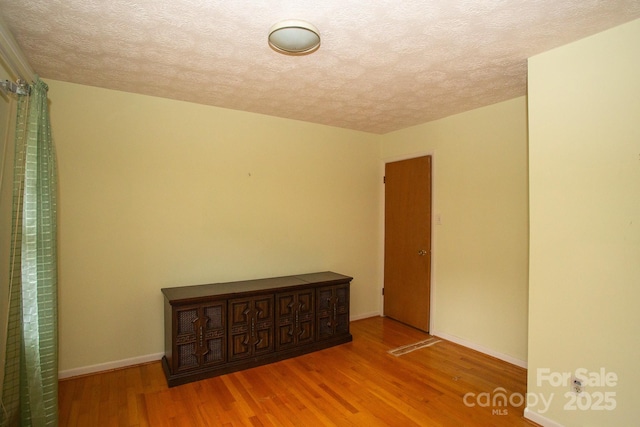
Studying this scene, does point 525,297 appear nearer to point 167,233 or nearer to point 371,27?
point 371,27

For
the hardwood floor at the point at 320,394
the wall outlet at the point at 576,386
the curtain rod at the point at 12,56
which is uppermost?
the curtain rod at the point at 12,56

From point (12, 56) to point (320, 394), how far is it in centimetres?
311

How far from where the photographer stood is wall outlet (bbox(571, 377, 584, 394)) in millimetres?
2052

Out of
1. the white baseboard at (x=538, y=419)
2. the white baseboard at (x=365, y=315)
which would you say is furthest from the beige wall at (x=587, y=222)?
the white baseboard at (x=365, y=315)

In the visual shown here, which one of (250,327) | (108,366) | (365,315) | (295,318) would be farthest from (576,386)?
(108,366)

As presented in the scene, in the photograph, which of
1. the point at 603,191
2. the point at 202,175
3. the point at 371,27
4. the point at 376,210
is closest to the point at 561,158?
the point at 603,191

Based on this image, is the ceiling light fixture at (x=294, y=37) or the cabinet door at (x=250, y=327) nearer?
the ceiling light fixture at (x=294, y=37)

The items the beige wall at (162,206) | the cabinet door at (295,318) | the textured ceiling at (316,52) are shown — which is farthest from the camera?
the cabinet door at (295,318)

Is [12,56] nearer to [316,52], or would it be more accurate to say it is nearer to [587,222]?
[316,52]

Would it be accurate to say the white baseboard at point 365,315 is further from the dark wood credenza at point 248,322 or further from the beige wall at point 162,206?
the beige wall at point 162,206

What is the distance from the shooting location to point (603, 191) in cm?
198

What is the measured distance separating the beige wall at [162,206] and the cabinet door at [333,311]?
0.55 m

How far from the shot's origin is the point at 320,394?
2.58m

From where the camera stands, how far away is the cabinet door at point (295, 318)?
3.22 metres
